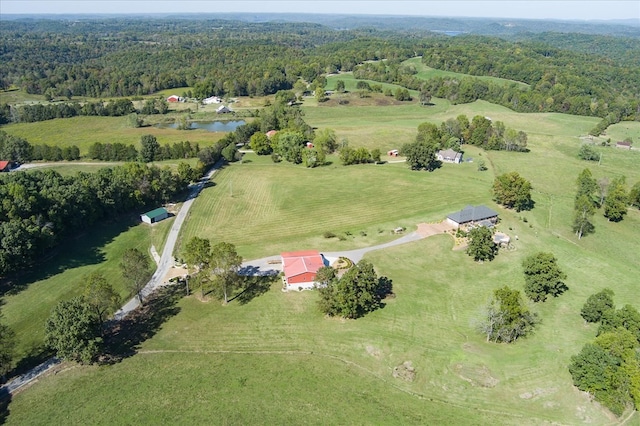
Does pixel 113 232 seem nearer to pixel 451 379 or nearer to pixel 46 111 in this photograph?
pixel 451 379

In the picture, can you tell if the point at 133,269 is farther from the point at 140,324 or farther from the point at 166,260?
the point at 166,260

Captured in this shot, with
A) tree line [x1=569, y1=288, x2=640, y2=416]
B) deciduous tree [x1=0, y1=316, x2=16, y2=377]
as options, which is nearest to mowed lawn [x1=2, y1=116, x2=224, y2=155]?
deciduous tree [x1=0, y1=316, x2=16, y2=377]

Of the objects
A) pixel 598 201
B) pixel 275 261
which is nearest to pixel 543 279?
pixel 275 261

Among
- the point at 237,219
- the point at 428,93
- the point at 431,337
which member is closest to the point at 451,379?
the point at 431,337

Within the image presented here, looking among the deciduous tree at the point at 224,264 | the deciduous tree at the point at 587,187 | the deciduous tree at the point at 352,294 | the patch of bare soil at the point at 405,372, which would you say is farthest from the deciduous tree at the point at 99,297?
the deciduous tree at the point at 587,187

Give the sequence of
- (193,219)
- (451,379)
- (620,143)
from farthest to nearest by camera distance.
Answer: (620,143) → (193,219) → (451,379)

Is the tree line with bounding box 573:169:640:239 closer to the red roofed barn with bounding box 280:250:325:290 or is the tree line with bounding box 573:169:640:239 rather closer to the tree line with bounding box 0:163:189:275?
the red roofed barn with bounding box 280:250:325:290

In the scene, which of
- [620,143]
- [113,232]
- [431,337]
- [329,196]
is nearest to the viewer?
[431,337]

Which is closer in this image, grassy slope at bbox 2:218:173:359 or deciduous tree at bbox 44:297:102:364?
deciduous tree at bbox 44:297:102:364
